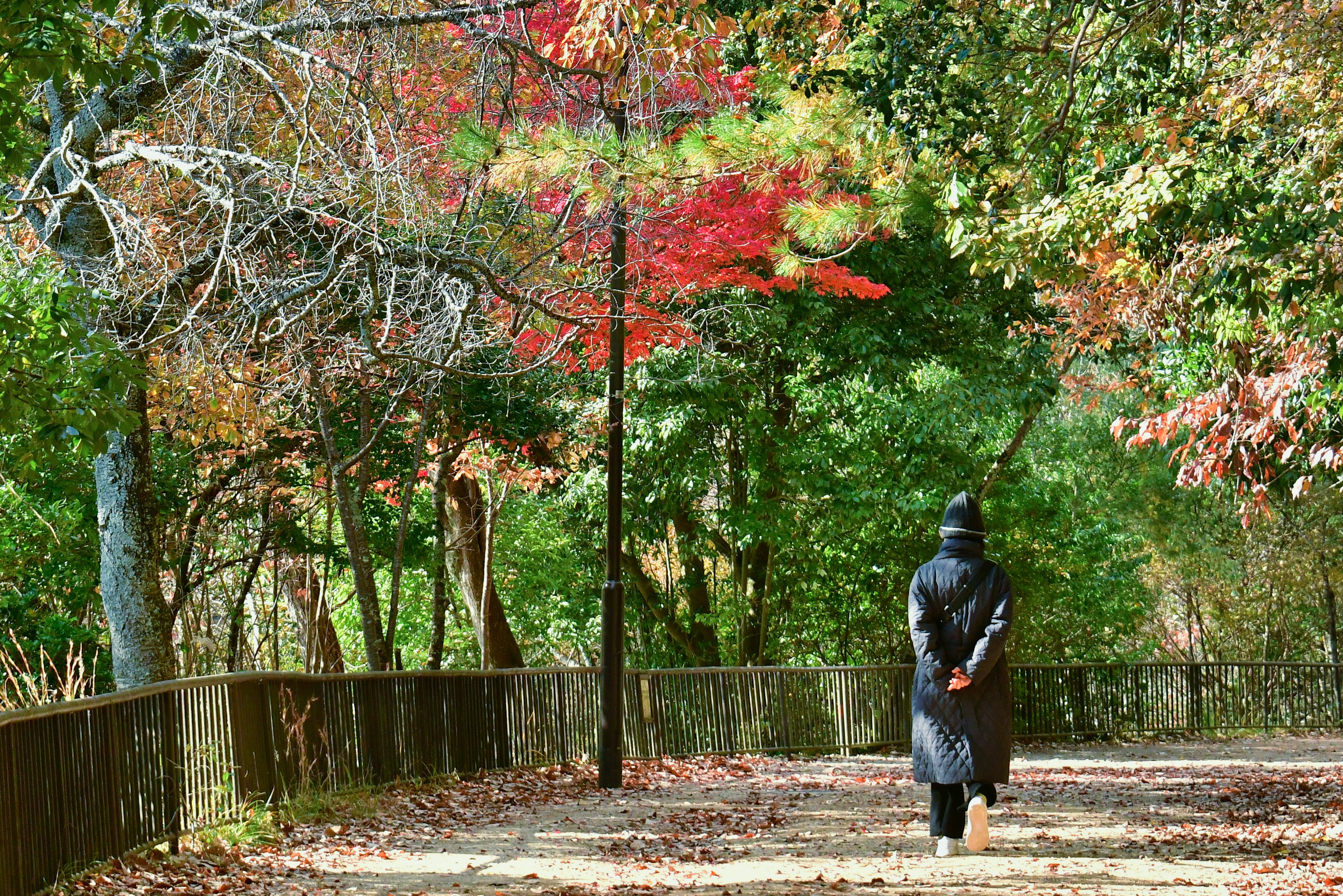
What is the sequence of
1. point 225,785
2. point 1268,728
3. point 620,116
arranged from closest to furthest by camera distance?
point 225,785
point 620,116
point 1268,728

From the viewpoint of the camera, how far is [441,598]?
1802 centimetres

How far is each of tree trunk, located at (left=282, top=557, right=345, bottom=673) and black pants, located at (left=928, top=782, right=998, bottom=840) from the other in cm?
1082

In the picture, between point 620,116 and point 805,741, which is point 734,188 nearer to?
point 620,116

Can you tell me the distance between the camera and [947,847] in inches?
276

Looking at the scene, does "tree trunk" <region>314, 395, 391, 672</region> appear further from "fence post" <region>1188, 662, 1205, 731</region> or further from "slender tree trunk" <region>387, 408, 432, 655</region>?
"fence post" <region>1188, 662, 1205, 731</region>

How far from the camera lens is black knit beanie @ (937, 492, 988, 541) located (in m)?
7.12

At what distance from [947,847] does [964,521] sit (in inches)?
68.4

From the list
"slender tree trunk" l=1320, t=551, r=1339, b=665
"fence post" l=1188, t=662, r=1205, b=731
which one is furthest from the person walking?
"slender tree trunk" l=1320, t=551, r=1339, b=665

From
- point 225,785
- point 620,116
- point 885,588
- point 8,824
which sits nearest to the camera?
point 8,824

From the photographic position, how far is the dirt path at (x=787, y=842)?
6598 millimetres

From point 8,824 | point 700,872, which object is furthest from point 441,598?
point 8,824

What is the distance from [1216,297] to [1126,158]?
3.39 metres

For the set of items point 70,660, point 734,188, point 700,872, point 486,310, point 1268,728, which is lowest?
point 1268,728

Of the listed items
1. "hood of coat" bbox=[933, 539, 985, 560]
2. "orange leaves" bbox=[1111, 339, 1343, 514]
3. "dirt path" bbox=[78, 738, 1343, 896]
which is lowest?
"dirt path" bbox=[78, 738, 1343, 896]
